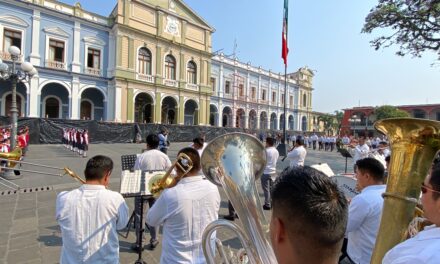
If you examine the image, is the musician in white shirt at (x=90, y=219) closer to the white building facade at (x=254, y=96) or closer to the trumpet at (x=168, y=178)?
the trumpet at (x=168, y=178)

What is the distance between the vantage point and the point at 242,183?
5.10ft

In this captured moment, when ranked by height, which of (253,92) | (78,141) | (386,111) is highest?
(253,92)

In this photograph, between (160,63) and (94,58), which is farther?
(160,63)

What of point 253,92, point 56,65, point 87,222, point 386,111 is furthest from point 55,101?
point 386,111

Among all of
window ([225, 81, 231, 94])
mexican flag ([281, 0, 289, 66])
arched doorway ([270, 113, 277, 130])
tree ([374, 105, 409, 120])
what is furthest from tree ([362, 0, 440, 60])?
tree ([374, 105, 409, 120])

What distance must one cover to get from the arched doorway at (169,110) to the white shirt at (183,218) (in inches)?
1193

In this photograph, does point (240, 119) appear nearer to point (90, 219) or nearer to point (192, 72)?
point (192, 72)

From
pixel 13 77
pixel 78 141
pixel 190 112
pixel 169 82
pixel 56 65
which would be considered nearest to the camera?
pixel 13 77

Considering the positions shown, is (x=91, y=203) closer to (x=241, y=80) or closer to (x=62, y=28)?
(x=62, y=28)

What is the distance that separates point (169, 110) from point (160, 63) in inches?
215

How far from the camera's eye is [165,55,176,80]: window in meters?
31.6

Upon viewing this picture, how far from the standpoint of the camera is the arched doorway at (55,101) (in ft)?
81.4

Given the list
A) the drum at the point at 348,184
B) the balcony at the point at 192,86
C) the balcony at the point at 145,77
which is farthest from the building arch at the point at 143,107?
the drum at the point at 348,184

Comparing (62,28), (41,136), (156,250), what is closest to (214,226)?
(156,250)
